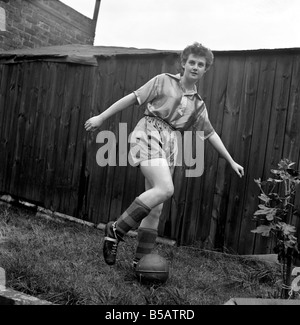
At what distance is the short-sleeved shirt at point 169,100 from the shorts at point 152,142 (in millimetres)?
65

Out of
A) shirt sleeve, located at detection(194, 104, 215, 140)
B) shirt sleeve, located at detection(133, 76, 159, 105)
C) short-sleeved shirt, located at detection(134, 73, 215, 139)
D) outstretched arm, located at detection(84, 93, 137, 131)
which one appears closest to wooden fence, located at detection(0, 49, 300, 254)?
shirt sleeve, located at detection(194, 104, 215, 140)

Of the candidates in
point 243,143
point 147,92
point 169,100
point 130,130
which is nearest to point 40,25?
point 130,130

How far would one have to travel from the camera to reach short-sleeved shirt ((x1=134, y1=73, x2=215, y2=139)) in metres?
3.41

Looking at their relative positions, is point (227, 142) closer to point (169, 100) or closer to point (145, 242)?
point (169, 100)

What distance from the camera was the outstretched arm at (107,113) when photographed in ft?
10.7

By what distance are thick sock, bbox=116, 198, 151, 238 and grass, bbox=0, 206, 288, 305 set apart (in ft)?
1.38

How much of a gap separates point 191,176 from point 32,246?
189 centimetres

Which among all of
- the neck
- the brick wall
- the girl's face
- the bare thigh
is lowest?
the bare thigh

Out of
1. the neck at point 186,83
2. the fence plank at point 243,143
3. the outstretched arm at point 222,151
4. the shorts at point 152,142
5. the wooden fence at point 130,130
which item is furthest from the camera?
the fence plank at point 243,143

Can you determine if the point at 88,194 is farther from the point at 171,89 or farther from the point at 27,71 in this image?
the point at 171,89

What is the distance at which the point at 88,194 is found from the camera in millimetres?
5688

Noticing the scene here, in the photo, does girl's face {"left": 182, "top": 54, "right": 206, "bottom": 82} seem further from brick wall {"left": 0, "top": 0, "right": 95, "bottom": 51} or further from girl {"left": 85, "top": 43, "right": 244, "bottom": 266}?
brick wall {"left": 0, "top": 0, "right": 95, "bottom": 51}

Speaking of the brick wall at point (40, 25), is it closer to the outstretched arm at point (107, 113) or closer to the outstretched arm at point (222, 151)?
the outstretched arm at point (107, 113)

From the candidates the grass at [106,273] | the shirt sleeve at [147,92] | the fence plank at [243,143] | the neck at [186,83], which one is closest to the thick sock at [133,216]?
the grass at [106,273]
